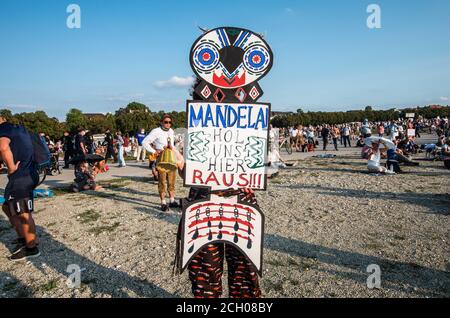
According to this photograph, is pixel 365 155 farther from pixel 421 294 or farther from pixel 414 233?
pixel 421 294

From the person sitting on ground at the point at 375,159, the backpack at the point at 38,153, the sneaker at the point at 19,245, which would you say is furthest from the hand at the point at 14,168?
the person sitting on ground at the point at 375,159

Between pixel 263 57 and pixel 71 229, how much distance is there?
473 cm

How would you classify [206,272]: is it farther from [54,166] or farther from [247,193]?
[54,166]

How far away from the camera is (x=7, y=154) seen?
3.63 m

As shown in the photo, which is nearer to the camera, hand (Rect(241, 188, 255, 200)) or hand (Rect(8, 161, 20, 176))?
hand (Rect(241, 188, 255, 200))

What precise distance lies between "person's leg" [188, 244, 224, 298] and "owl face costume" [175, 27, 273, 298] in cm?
2

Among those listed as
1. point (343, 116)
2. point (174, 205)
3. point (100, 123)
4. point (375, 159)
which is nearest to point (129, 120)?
point (100, 123)

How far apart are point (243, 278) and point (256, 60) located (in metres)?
1.78

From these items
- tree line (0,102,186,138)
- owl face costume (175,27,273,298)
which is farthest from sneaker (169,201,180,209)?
tree line (0,102,186,138)

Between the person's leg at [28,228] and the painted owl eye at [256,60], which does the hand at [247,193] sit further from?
the person's leg at [28,228]

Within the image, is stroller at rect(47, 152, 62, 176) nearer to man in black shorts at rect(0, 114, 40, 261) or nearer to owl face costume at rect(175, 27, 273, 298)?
man in black shorts at rect(0, 114, 40, 261)

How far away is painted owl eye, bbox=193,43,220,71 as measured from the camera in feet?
7.54
